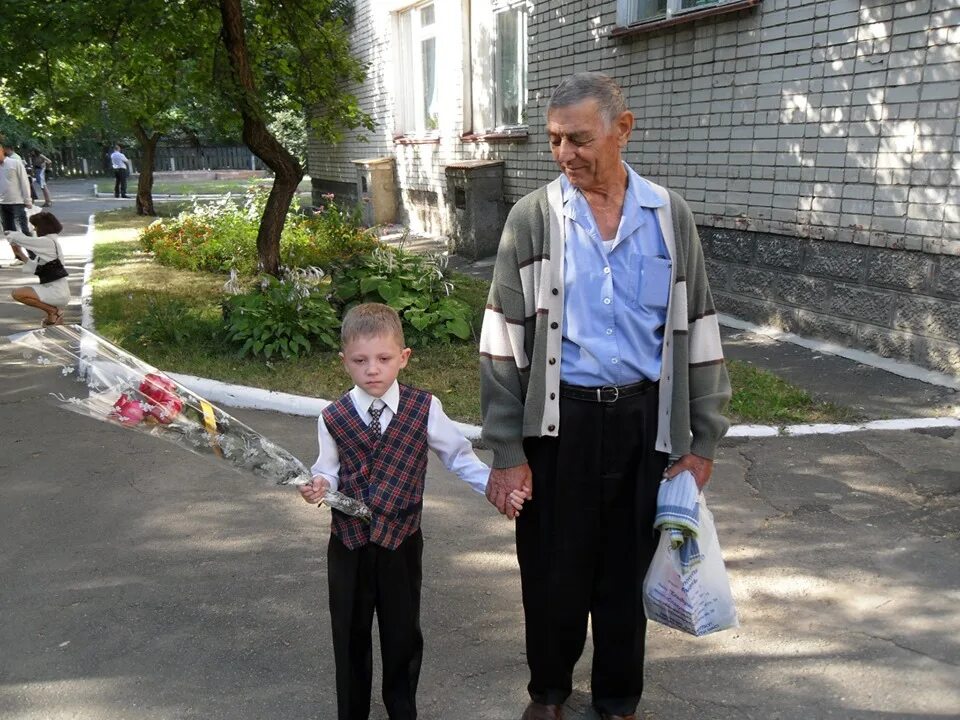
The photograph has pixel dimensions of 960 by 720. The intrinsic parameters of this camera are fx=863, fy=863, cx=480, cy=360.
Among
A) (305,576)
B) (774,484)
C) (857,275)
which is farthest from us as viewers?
(857,275)

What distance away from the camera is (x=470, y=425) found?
5.60 metres

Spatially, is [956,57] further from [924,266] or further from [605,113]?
[605,113]

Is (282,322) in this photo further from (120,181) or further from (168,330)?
(120,181)

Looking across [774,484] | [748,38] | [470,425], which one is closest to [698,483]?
[774,484]

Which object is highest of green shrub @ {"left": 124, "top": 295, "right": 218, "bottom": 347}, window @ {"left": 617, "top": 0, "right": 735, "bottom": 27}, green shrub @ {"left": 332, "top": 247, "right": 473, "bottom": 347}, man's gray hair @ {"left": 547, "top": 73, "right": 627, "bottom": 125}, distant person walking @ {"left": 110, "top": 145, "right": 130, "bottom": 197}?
window @ {"left": 617, "top": 0, "right": 735, "bottom": 27}

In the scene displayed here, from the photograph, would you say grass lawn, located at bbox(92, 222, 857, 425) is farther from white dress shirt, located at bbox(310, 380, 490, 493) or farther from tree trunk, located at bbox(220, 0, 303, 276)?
white dress shirt, located at bbox(310, 380, 490, 493)

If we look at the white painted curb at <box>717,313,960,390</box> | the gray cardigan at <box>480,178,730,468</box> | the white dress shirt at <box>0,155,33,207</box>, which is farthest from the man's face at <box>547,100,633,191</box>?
the white dress shirt at <box>0,155,33,207</box>

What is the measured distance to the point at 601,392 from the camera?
2422 millimetres

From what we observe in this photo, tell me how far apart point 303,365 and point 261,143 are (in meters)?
3.19

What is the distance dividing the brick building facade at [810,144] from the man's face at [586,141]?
4.45 meters

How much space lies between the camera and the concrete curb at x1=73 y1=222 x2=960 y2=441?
5.27 metres

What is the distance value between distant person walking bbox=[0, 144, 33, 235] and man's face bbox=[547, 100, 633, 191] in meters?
12.0

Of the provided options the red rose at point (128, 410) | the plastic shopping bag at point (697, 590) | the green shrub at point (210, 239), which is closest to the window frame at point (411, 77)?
the green shrub at point (210, 239)

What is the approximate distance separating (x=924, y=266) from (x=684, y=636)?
4.02m
